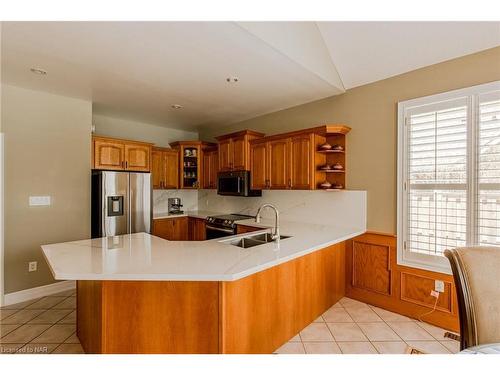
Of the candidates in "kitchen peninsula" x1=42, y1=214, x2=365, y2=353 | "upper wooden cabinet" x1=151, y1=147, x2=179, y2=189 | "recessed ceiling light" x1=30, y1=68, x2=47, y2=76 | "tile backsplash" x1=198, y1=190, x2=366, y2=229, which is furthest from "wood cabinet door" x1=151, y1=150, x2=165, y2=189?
"kitchen peninsula" x1=42, y1=214, x2=365, y2=353

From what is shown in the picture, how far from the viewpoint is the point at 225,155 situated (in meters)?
4.32

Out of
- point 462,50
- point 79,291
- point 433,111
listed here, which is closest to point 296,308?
point 79,291

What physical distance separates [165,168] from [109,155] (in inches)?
41.4

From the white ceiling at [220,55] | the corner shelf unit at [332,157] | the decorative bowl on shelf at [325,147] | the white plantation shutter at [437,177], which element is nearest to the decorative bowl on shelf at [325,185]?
the corner shelf unit at [332,157]

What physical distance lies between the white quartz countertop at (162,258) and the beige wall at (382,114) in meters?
0.95

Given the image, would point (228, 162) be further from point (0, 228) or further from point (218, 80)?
point (0, 228)

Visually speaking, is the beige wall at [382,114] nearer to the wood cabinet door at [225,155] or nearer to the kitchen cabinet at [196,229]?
the wood cabinet door at [225,155]

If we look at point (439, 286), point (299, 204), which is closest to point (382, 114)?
point (299, 204)

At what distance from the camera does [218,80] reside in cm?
281

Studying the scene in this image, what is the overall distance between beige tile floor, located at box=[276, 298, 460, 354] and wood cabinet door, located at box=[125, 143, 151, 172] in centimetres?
326

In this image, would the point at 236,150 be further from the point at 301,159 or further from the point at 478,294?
the point at 478,294

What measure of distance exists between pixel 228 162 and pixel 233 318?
2.86 metres

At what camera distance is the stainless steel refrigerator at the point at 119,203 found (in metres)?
3.47

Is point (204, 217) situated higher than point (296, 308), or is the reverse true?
point (204, 217)
